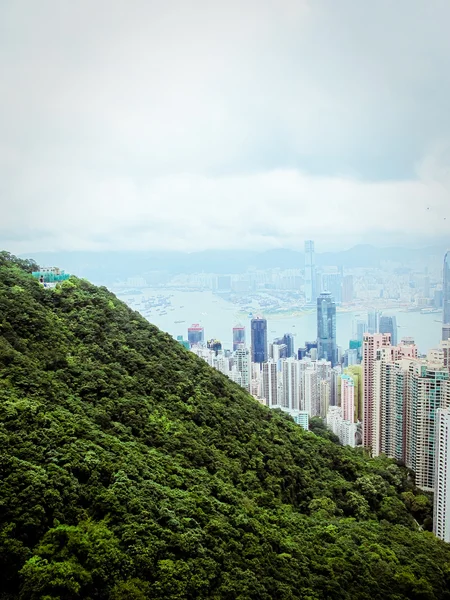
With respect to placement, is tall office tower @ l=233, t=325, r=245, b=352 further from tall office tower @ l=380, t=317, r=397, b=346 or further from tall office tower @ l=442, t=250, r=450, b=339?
tall office tower @ l=442, t=250, r=450, b=339

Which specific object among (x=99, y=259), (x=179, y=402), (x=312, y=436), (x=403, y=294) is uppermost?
(x=99, y=259)

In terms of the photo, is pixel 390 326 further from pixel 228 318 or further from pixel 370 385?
pixel 228 318

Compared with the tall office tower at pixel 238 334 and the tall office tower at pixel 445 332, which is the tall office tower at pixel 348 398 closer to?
the tall office tower at pixel 238 334

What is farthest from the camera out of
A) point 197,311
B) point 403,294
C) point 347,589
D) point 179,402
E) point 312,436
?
point 197,311

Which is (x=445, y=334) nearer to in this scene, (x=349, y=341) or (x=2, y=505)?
(x=349, y=341)

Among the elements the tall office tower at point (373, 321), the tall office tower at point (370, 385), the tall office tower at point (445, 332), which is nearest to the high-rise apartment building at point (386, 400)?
the tall office tower at point (370, 385)

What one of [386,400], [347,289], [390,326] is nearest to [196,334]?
[347,289]

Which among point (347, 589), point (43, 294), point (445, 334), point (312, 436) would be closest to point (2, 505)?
point (347, 589)
